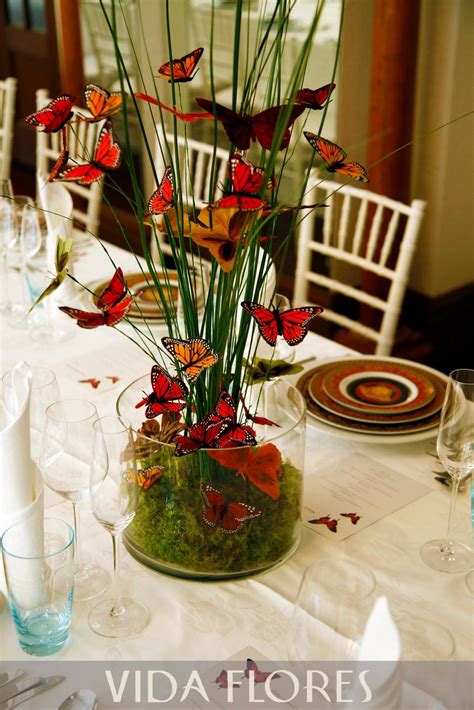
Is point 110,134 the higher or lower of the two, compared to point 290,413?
higher

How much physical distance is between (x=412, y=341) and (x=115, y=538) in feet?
8.63

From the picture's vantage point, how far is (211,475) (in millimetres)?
1096

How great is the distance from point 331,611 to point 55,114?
0.59 metres

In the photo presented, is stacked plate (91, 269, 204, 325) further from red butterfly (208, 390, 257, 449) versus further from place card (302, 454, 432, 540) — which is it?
red butterfly (208, 390, 257, 449)

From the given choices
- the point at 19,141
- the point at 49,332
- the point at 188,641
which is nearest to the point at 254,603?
the point at 188,641

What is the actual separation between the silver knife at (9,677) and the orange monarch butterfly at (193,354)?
15.2 inches

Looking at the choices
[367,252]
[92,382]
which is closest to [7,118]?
[367,252]

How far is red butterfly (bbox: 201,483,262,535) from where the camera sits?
1089mm

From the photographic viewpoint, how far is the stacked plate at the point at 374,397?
4.83 feet

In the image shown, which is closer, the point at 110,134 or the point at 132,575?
the point at 110,134

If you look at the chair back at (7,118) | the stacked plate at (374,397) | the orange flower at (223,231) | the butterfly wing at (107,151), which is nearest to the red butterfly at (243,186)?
the orange flower at (223,231)

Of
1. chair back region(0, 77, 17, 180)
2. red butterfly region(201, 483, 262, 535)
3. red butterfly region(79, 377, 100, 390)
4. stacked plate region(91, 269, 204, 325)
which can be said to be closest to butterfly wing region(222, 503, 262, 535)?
red butterfly region(201, 483, 262, 535)

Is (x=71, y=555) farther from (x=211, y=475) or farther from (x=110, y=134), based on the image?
(x=110, y=134)

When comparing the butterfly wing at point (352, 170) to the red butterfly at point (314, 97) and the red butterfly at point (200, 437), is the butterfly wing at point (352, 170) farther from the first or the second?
the red butterfly at point (200, 437)
